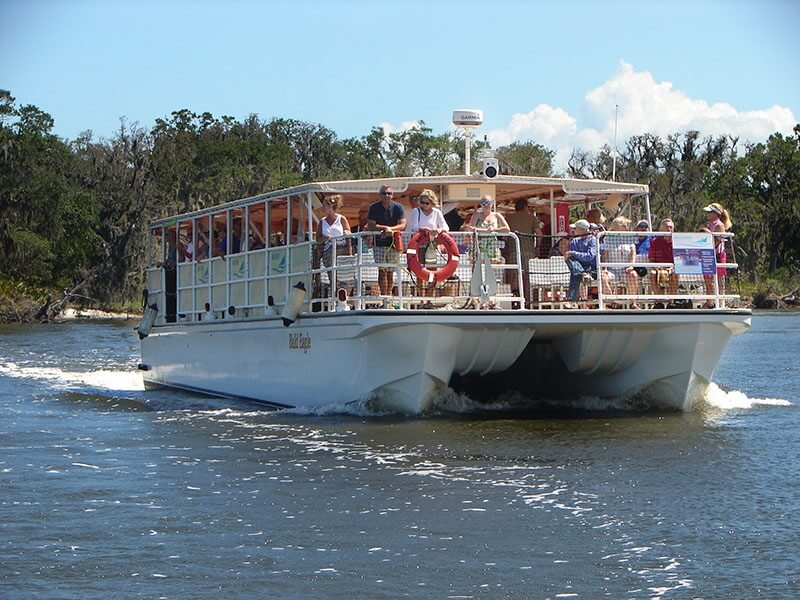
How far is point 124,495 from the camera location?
1124 centimetres

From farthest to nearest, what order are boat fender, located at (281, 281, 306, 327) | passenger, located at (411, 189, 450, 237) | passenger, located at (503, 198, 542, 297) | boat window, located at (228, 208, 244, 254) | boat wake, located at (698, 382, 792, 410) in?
boat window, located at (228, 208, 244, 254)
boat wake, located at (698, 382, 792, 410)
passenger, located at (503, 198, 542, 297)
boat fender, located at (281, 281, 306, 327)
passenger, located at (411, 189, 450, 237)

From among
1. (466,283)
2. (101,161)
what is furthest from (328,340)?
(101,161)

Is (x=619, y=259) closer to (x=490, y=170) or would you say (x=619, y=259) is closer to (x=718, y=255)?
(x=718, y=255)

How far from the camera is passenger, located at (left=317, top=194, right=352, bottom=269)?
16.0 meters

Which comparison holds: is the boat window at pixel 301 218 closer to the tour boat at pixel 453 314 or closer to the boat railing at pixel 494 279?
the tour boat at pixel 453 314

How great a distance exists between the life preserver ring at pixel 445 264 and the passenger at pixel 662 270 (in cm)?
248

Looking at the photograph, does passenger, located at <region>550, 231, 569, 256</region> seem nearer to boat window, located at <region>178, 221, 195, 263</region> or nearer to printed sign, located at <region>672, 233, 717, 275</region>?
printed sign, located at <region>672, 233, 717, 275</region>

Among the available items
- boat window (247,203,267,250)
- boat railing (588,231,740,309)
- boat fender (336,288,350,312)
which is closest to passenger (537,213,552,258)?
boat railing (588,231,740,309)

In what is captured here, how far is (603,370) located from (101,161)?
216 feet

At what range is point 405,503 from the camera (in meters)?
10.9

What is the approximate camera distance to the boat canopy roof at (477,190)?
1709 centimetres

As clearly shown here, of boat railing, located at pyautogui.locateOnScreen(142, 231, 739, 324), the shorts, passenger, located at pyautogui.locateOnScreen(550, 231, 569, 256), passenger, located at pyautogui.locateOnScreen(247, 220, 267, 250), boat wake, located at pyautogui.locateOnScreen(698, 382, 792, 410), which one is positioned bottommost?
boat wake, located at pyautogui.locateOnScreen(698, 382, 792, 410)

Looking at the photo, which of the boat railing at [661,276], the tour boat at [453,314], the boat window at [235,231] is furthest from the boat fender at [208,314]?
the boat railing at [661,276]

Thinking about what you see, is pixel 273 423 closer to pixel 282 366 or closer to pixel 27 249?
pixel 282 366
